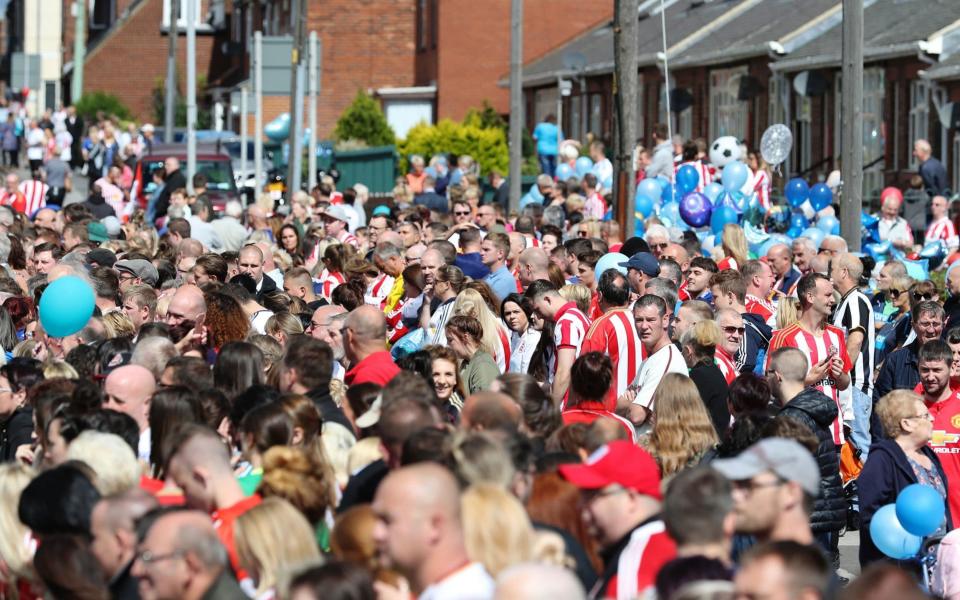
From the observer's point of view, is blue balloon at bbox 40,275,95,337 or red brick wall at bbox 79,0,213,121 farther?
red brick wall at bbox 79,0,213,121

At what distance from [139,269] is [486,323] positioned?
147 inches

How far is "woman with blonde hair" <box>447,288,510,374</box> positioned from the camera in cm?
1060

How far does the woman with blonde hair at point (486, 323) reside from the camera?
417 inches

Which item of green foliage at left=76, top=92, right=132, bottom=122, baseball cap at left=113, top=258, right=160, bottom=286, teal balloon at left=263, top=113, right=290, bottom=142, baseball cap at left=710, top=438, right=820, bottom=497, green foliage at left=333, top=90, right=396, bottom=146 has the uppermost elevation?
green foliage at left=76, top=92, right=132, bottom=122

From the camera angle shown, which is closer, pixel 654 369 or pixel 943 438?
pixel 943 438

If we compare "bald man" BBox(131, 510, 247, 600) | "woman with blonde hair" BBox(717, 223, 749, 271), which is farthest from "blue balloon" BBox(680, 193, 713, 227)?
"bald man" BBox(131, 510, 247, 600)

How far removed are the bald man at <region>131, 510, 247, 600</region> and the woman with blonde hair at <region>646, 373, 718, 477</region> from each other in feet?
10.7

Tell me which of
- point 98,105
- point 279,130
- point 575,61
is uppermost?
point 98,105

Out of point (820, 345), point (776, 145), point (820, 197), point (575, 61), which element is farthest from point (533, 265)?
point (575, 61)

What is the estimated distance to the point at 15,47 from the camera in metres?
86.8

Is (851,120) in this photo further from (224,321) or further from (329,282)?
(224,321)

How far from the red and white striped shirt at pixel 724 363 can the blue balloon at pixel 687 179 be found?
34.3ft

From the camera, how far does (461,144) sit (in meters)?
38.5

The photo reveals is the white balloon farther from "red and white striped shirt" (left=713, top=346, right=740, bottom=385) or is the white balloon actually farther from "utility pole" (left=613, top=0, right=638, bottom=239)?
"red and white striped shirt" (left=713, top=346, right=740, bottom=385)
